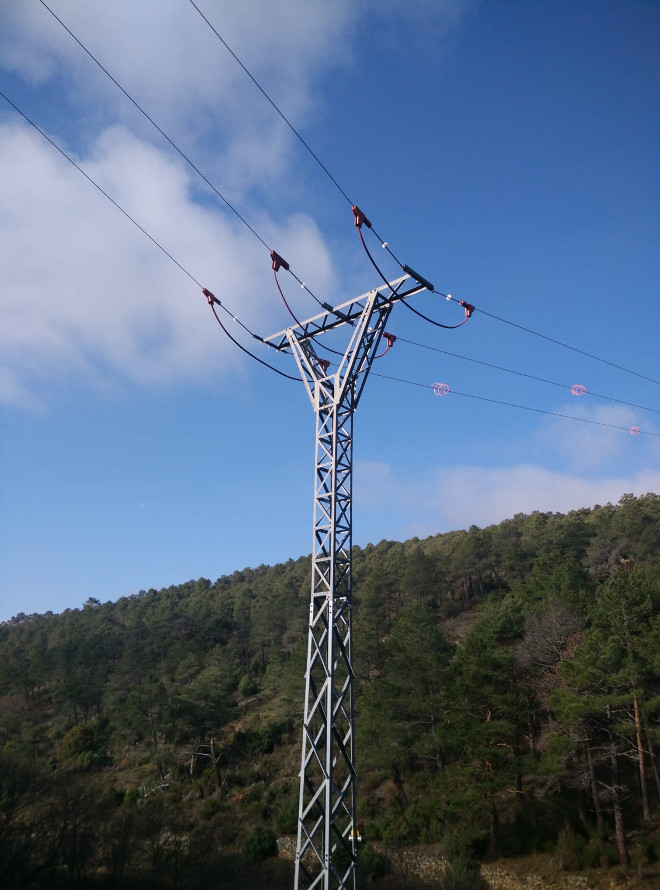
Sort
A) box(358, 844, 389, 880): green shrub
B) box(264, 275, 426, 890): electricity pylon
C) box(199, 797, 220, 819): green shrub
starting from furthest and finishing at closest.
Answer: box(199, 797, 220, 819): green shrub < box(358, 844, 389, 880): green shrub < box(264, 275, 426, 890): electricity pylon

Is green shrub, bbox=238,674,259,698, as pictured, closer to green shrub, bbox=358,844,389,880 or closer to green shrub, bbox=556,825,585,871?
green shrub, bbox=358,844,389,880

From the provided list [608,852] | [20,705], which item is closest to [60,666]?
[20,705]

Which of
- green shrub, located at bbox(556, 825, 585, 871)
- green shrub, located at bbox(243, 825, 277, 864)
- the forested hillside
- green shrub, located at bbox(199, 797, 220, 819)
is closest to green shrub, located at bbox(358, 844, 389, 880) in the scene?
the forested hillside

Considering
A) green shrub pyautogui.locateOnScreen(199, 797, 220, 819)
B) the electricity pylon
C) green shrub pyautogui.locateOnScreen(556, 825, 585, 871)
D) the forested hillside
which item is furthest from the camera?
green shrub pyautogui.locateOnScreen(199, 797, 220, 819)

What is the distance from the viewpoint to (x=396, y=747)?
27781 mm

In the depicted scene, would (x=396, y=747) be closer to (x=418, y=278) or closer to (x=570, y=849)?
(x=570, y=849)

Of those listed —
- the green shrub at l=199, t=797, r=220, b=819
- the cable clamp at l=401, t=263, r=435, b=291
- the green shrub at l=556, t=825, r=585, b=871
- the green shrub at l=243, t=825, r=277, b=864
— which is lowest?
the green shrub at l=199, t=797, r=220, b=819

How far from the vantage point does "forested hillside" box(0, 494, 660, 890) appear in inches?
746

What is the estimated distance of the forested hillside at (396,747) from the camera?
19.0m

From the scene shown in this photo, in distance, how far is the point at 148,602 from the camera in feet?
290

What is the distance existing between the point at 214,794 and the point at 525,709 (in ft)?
73.4

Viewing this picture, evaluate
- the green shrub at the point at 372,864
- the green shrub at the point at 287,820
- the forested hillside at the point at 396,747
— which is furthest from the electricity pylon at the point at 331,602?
the green shrub at the point at 287,820

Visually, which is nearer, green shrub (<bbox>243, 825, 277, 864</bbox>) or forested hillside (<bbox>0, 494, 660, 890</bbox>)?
forested hillside (<bbox>0, 494, 660, 890</bbox>)

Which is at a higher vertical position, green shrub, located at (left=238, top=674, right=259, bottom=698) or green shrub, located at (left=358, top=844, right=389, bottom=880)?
green shrub, located at (left=238, top=674, right=259, bottom=698)
